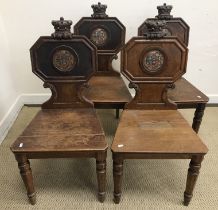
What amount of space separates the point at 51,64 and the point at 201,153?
1045 millimetres

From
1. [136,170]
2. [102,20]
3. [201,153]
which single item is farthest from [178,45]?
[136,170]

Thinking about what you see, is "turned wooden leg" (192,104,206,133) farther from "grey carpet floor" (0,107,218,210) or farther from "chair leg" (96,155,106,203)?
"chair leg" (96,155,106,203)

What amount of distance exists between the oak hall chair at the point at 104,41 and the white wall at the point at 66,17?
35 cm

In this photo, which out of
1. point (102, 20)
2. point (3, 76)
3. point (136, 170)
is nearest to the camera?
point (136, 170)

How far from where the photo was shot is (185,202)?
1.55 meters

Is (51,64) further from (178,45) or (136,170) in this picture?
(136,170)

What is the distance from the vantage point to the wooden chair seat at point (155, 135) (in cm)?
134

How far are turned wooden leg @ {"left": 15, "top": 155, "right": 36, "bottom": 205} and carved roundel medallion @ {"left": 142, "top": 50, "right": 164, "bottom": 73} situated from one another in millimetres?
910

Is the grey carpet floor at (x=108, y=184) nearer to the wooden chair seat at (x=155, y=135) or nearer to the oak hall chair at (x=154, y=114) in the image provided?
the oak hall chair at (x=154, y=114)

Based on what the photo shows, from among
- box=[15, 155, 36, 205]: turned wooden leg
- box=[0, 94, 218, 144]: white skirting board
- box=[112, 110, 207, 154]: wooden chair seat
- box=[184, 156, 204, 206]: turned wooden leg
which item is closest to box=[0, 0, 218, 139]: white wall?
box=[0, 94, 218, 144]: white skirting board

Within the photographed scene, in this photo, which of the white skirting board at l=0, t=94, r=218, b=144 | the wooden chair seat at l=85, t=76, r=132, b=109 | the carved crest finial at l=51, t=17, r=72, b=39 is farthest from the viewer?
the white skirting board at l=0, t=94, r=218, b=144

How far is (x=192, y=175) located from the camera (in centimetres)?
142

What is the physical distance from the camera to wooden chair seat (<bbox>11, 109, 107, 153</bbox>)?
136cm

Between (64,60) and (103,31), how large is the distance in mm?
645
